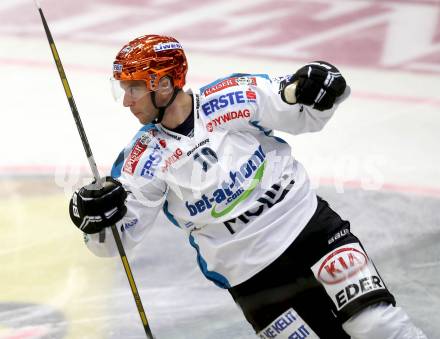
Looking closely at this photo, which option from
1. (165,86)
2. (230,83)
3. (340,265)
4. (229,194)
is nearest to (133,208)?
(229,194)

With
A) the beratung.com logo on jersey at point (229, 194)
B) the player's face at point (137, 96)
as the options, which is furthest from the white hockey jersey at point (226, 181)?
the player's face at point (137, 96)

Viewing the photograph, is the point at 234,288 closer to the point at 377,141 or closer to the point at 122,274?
the point at 122,274

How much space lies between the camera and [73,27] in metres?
7.42

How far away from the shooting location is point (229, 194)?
151 inches

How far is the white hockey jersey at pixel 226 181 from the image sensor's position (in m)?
3.83

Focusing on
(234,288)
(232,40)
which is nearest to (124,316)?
(234,288)

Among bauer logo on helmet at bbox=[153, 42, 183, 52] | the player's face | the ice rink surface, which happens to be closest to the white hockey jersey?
the player's face

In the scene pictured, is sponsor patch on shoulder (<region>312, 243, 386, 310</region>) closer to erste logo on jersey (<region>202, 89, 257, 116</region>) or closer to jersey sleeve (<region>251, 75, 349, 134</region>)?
jersey sleeve (<region>251, 75, 349, 134</region>)

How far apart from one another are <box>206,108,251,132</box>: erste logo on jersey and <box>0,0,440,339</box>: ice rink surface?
3.72 feet

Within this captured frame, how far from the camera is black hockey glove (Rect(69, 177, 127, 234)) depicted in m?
3.63

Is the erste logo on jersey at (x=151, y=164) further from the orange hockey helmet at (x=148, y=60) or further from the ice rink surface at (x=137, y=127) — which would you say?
the ice rink surface at (x=137, y=127)

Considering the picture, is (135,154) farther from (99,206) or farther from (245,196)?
(245,196)

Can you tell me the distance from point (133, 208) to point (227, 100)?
1.77ft

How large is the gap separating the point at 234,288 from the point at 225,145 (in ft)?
1.83
